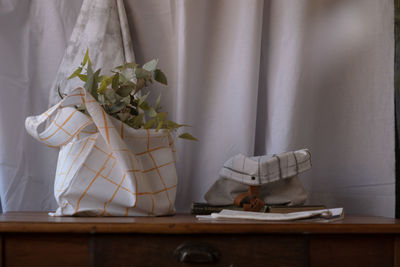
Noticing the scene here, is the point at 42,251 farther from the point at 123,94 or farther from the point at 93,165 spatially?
the point at 123,94

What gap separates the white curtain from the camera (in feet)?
3.83

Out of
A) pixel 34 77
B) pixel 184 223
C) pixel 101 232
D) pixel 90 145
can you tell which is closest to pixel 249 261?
pixel 184 223


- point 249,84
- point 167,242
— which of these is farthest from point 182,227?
point 249,84

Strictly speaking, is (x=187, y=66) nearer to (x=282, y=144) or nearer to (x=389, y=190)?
(x=282, y=144)

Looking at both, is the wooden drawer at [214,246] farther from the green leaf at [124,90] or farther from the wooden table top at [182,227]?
the green leaf at [124,90]

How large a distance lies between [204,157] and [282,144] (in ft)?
0.72

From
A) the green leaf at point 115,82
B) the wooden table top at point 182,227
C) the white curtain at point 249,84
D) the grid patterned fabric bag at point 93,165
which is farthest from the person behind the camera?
the white curtain at point 249,84

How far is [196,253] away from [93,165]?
28 cm

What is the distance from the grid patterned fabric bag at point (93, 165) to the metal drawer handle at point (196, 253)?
157mm

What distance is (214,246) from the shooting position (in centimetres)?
77

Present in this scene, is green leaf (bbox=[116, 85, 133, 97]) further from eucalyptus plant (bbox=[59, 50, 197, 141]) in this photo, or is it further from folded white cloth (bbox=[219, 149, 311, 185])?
folded white cloth (bbox=[219, 149, 311, 185])

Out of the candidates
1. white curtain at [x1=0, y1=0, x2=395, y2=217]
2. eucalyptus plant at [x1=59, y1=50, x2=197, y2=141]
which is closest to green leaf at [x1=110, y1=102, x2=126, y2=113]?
eucalyptus plant at [x1=59, y1=50, x2=197, y2=141]

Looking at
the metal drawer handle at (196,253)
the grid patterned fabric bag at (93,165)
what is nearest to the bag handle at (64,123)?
the grid patterned fabric bag at (93,165)

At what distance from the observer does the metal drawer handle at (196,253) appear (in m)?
0.75
